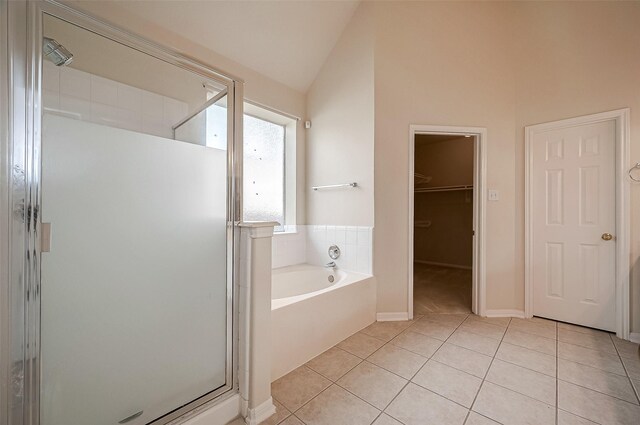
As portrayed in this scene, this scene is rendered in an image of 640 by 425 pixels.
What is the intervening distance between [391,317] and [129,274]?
7.17 feet

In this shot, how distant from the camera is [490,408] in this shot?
1.32 metres

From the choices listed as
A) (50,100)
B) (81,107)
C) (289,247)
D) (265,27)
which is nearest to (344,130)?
(265,27)

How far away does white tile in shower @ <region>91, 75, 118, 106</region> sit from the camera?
1583mm

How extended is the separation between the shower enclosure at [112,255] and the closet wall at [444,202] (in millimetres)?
4112

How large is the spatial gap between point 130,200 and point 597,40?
11.9ft

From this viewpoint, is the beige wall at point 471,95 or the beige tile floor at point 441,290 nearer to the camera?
the beige wall at point 471,95

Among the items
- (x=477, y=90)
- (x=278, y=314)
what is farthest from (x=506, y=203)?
(x=278, y=314)

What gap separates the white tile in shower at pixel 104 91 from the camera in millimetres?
1583

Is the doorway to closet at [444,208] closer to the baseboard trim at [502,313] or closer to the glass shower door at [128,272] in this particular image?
the baseboard trim at [502,313]

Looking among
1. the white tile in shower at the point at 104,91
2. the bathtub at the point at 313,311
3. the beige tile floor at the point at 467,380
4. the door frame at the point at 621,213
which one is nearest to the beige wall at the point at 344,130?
the bathtub at the point at 313,311

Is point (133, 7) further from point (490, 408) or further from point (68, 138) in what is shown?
point (490, 408)

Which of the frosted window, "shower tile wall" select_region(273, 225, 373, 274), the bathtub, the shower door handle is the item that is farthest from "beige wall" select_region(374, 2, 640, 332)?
the shower door handle

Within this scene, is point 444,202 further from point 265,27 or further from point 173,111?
point 173,111

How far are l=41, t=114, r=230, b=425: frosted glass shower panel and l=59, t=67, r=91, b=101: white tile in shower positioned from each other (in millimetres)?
804
